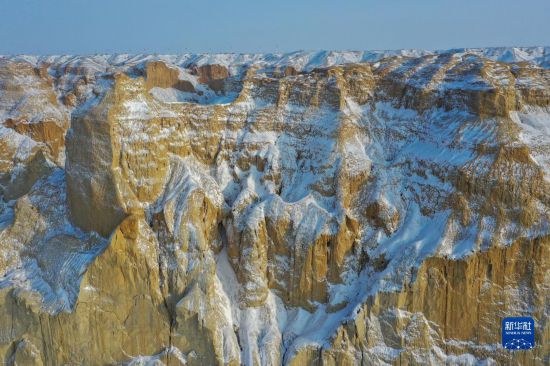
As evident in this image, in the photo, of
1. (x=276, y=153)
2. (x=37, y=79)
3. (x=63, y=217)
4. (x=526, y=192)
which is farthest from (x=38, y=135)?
(x=526, y=192)

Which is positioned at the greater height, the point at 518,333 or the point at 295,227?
the point at 295,227

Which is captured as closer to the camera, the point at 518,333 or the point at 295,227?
the point at 518,333

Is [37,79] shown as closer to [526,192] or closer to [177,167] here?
[177,167]

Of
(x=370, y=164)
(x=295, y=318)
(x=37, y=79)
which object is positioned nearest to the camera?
(x=295, y=318)

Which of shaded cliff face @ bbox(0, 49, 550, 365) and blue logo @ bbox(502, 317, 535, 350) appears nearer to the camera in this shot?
blue logo @ bbox(502, 317, 535, 350)
